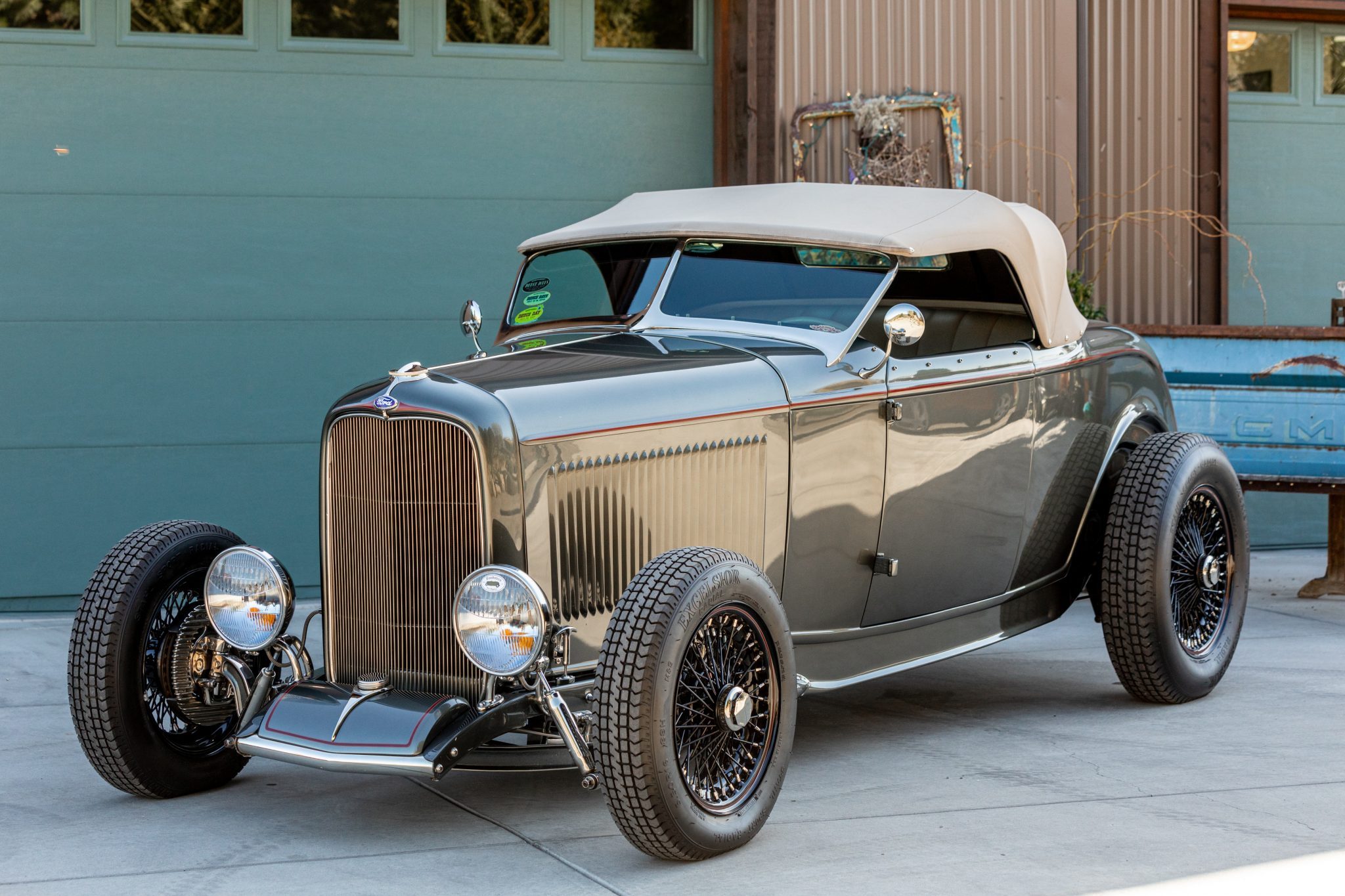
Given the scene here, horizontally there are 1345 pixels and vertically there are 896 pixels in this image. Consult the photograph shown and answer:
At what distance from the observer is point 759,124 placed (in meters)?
8.16

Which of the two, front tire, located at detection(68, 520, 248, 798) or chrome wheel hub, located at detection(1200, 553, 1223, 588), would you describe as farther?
chrome wheel hub, located at detection(1200, 553, 1223, 588)

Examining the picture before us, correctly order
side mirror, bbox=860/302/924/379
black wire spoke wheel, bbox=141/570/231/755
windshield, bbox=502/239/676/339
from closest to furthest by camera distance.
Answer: black wire spoke wheel, bbox=141/570/231/755 → side mirror, bbox=860/302/924/379 → windshield, bbox=502/239/676/339

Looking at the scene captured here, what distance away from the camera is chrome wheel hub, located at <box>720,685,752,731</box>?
378cm

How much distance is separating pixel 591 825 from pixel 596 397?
1.15 metres

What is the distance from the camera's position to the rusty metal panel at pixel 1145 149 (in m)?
8.94

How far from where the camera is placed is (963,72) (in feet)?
27.8

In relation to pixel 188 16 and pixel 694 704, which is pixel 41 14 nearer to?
pixel 188 16

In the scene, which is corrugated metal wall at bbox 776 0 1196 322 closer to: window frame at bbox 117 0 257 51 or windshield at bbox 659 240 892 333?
window frame at bbox 117 0 257 51

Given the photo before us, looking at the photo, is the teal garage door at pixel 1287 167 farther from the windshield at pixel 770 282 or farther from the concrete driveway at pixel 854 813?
the windshield at pixel 770 282

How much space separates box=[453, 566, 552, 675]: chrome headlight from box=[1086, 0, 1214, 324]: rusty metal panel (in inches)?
238

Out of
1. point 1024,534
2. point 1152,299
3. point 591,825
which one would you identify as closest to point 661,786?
point 591,825

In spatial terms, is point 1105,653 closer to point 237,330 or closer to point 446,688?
point 446,688

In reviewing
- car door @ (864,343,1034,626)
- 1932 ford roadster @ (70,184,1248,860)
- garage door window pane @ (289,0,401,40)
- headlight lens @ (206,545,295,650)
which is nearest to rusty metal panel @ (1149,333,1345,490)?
1932 ford roadster @ (70,184,1248,860)

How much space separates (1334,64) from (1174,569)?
5.50 metres
